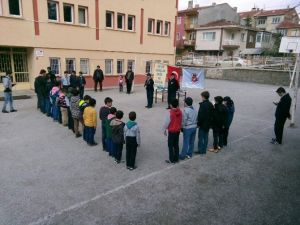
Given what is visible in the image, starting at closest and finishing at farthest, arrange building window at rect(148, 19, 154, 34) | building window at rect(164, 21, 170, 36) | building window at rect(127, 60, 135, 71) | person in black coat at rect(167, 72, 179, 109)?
person in black coat at rect(167, 72, 179, 109)
building window at rect(127, 60, 135, 71)
building window at rect(148, 19, 154, 34)
building window at rect(164, 21, 170, 36)

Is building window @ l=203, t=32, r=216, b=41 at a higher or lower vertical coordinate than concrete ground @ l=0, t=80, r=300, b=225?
higher

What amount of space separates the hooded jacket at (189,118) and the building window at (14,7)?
1408 cm

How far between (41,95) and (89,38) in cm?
886

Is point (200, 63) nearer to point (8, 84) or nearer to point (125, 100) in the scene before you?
point (125, 100)

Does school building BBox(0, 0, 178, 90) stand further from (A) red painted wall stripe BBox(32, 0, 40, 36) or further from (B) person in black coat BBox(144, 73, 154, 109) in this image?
(B) person in black coat BBox(144, 73, 154, 109)

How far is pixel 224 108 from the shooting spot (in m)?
7.32

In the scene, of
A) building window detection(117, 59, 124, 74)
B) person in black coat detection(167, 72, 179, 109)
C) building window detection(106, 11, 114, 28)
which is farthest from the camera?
building window detection(117, 59, 124, 74)

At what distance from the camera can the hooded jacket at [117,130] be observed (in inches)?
249

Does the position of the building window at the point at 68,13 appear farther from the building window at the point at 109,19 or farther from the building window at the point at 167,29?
the building window at the point at 167,29

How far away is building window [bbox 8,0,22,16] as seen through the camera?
1525cm

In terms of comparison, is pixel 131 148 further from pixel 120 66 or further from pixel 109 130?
pixel 120 66

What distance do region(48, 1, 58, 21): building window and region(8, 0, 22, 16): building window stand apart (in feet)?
6.33

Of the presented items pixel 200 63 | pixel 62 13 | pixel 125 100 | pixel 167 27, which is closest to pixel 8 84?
pixel 125 100

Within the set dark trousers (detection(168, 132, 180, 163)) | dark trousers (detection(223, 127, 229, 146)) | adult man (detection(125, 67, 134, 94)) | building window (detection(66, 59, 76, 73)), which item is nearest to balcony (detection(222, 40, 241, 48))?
adult man (detection(125, 67, 134, 94))
